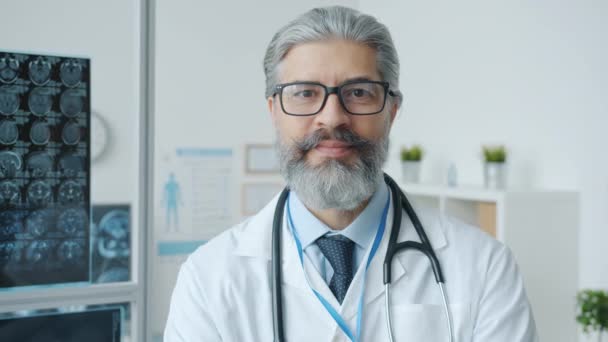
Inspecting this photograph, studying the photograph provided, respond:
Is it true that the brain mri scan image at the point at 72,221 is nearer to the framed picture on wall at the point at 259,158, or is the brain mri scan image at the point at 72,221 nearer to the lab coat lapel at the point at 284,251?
the lab coat lapel at the point at 284,251

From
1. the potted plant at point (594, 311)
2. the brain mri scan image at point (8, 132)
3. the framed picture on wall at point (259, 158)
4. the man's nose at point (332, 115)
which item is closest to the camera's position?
the man's nose at point (332, 115)

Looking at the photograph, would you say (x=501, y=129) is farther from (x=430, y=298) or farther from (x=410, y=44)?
(x=430, y=298)

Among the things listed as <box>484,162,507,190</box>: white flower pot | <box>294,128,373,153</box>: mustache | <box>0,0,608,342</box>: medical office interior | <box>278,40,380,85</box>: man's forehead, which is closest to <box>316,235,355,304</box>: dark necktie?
<box>294,128,373,153</box>: mustache

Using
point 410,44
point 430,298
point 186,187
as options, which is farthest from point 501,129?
point 186,187

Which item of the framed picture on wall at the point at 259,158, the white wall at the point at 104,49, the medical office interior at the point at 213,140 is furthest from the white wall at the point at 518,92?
the white wall at the point at 104,49

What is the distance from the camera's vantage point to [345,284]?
3.20ft

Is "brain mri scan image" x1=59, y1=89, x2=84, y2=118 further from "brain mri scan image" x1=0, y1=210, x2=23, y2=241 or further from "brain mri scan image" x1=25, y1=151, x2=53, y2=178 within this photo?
"brain mri scan image" x1=0, y1=210, x2=23, y2=241

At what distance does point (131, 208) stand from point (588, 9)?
1603mm

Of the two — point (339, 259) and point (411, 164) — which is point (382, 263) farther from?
point (411, 164)

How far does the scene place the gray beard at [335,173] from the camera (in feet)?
A: 3.14

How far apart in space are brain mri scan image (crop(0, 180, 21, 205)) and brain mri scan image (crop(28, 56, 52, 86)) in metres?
0.22

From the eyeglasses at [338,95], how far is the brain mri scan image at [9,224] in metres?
0.64

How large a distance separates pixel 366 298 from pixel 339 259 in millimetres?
84

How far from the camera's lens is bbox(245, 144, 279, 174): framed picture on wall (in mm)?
3178
